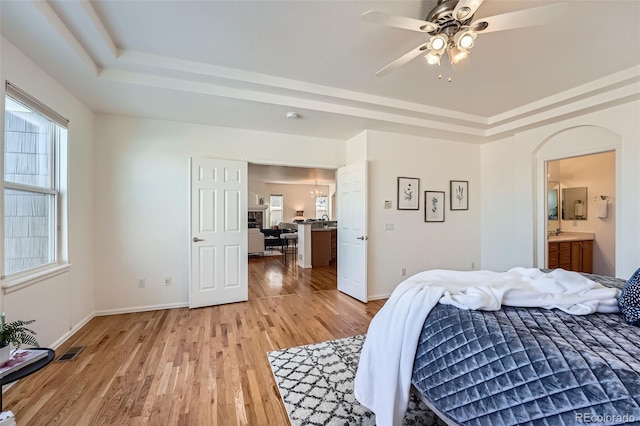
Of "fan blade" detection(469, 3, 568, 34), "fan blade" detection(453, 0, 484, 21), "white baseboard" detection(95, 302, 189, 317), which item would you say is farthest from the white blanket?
"white baseboard" detection(95, 302, 189, 317)

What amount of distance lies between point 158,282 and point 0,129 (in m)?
2.25

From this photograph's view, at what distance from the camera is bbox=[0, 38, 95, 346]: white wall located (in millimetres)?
2014

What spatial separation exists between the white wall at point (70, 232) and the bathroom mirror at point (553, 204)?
7460mm

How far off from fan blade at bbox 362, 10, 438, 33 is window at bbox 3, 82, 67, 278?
2565mm

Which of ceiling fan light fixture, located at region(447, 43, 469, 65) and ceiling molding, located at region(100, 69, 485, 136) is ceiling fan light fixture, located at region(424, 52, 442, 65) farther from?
ceiling molding, located at region(100, 69, 485, 136)

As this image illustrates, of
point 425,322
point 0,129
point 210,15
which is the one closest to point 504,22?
point 425,322

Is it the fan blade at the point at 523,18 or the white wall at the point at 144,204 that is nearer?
the fan blade at the point at 523,18

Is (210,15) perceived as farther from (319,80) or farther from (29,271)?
(29,271)

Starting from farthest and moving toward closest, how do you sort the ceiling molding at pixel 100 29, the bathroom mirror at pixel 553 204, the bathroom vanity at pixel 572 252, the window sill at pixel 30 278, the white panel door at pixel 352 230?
the bathroom mirror at pixel 553 204 → the bathroom vanity at pixel 572 252 → the white panel door at pixel 352 230 → the window sill at pixel 30 278 → the ceiling molding at pixel 100 29

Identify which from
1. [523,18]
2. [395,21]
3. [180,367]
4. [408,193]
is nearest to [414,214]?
[408,193]

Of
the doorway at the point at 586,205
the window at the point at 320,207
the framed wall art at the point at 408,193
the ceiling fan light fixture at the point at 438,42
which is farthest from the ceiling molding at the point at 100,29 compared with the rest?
the window at the point at 320,207

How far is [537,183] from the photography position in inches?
156

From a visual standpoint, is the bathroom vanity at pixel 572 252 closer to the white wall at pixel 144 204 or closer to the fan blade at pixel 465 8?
the fan blade at pixel 465 8

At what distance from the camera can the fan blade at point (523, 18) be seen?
1432mm
